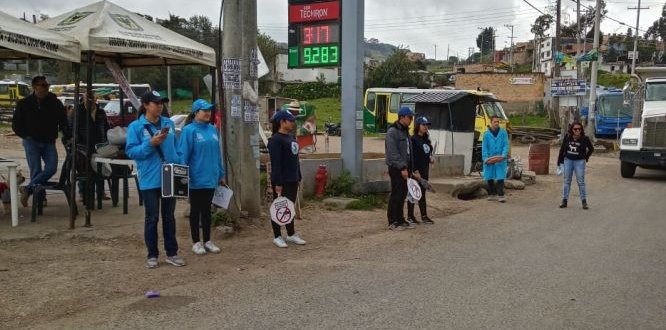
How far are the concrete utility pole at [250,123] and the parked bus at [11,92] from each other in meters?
29.5

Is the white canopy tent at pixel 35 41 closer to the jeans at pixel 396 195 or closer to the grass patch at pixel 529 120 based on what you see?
the jeans at pixel 396 195

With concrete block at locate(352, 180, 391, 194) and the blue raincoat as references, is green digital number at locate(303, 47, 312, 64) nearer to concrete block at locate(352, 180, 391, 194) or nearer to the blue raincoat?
concrete block at locate(352, 180, 391, 194)

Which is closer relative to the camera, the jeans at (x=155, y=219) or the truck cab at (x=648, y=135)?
the jeans at (x=155, y=219)

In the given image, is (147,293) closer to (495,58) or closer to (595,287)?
(595,287)

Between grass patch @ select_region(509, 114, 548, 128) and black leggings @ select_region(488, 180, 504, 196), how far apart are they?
28.5m

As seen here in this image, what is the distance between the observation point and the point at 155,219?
6.46 metres

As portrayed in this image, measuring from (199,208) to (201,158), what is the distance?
2.06 ft

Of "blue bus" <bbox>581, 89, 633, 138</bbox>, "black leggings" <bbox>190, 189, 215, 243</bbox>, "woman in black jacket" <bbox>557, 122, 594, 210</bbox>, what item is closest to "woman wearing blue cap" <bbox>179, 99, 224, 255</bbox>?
"black leggings" <bbox>190, 189, 215, 243</bbox>

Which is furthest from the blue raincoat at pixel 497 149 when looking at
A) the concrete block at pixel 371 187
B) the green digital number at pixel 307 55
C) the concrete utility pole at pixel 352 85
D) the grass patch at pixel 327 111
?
the grass patch at pixel 327 111

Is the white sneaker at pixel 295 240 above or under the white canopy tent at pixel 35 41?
under

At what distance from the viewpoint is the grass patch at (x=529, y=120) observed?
41156mm

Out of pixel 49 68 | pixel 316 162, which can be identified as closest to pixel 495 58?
pixel 49 68

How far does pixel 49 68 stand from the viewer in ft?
207

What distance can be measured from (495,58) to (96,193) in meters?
115
